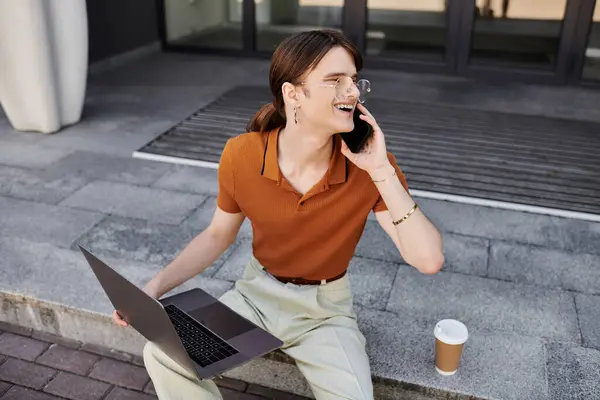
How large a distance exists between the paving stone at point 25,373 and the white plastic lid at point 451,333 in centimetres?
168

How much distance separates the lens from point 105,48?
279 inches

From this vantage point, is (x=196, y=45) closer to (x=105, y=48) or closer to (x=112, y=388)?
(x=105, y=48)

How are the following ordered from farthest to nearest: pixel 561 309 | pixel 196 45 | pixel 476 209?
pixel 196 45 → pixel 476 209 → pixel 561 309

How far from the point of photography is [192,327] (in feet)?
6.89

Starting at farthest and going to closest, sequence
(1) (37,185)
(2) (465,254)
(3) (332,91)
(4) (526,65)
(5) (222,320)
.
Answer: (4) (526,65) → (1) (37,185) → (2) (465,254) → (5) (222,320) → (3) (332,91)

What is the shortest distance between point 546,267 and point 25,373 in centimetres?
258

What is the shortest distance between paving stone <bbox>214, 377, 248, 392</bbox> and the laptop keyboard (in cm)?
66

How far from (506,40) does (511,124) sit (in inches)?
75.3

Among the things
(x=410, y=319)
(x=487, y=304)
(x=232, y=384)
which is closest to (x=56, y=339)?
(x=232, y=384)

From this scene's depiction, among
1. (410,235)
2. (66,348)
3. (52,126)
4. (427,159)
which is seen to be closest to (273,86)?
(410,235)

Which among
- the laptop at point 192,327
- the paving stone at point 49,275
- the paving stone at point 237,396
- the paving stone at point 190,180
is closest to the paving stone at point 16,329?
the paving stone at point 49,275

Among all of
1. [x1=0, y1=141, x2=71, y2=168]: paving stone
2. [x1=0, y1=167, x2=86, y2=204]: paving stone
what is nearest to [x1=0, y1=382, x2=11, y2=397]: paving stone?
[x1=0, y1=167, x2=86, y2=204]: paving stone

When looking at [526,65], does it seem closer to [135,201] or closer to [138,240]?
[135,201]

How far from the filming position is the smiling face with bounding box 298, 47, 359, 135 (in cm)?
Answer: 189
